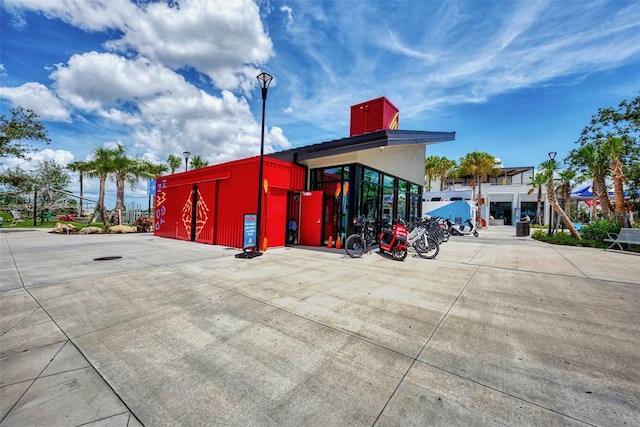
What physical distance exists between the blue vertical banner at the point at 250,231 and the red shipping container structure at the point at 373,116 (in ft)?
21.2

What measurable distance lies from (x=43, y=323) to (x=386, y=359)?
14.0 feet

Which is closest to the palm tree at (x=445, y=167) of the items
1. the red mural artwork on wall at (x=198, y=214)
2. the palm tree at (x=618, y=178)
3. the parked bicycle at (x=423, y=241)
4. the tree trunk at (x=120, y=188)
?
the palm tree at (x=618, y=178)

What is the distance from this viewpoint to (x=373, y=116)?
11.4 metres

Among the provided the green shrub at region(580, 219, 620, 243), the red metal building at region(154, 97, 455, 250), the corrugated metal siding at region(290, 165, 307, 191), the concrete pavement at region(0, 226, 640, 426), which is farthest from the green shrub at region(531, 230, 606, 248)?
the corrugated metal siding at region(290, 165, 307, 191)

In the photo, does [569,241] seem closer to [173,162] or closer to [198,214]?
[198,214]

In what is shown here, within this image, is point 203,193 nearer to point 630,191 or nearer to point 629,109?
point 630,191

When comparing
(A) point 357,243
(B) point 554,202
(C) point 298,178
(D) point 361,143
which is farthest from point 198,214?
(B) point 554,202

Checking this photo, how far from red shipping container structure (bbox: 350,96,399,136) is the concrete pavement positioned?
8.04m

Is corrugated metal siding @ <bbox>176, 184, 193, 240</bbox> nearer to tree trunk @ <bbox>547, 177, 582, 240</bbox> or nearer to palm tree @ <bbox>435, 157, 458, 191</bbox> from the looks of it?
tree trunk @ <bbox>547, 177, 582, 240</bbox>

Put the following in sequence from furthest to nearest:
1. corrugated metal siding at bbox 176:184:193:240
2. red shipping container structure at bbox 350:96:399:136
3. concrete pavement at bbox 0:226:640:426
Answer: corrugated metal siding at bbox 176:184:193:240, red shipping container structure at bbox 350:96:399:136, concrete pavement at bbox 0:226:640:426

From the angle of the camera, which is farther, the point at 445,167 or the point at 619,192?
the point at 445,167

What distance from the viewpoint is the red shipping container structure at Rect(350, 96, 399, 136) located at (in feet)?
36.7

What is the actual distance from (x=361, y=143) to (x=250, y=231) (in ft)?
15.4

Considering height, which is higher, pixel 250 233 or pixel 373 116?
pixel 373 116
